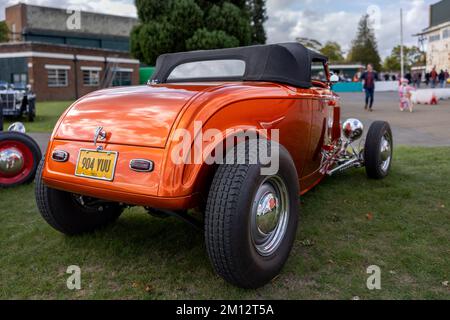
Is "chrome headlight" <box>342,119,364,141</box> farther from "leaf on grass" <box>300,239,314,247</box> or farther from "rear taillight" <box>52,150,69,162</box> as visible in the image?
"rear taillight" <box>52,150,69,162</box>

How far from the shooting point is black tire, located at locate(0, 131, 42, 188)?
5102mm

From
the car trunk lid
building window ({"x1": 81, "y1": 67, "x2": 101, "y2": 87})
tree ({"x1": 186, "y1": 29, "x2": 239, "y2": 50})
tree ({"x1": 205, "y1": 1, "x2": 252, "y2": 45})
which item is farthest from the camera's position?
building window ({"x1": 81, "y1": 67, "x2": 101, "y2": 87})

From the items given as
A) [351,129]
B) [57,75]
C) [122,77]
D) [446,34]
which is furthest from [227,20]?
[446,34]

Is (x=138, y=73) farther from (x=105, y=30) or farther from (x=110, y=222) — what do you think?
(x=110, y=222)

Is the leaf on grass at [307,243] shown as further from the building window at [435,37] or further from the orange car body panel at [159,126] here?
the building window at [435,37]

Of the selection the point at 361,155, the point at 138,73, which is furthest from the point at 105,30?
the point at 361,155

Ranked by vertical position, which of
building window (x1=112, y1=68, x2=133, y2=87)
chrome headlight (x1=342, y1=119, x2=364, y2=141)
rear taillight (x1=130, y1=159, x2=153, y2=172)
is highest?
building window (x1=112, y1=68, x2=133, y2=87)

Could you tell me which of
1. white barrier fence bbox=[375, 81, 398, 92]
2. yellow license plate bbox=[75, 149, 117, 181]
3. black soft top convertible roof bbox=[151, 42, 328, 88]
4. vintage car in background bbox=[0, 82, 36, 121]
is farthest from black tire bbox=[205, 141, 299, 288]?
white barrier fence bbox=[375, 81, 398, 92]

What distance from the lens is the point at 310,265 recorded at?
118 inches

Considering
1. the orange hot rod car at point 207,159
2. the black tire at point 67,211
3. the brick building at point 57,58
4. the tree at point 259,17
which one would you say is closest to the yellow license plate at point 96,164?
the orange hot rod car at point 207,159

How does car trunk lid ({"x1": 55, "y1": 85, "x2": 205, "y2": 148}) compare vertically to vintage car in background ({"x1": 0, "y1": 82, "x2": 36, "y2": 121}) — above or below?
below

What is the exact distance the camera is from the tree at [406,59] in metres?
82.4

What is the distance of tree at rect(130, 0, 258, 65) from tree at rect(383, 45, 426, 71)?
74670mm
